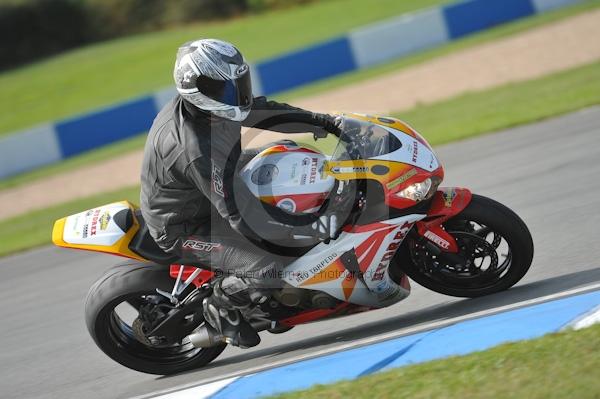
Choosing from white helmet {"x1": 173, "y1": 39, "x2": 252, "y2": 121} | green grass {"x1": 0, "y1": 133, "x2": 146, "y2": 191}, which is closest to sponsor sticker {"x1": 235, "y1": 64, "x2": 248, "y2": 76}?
white helmet {"x1": 173, "y1": 39, "x2": 252, "y2": 121}

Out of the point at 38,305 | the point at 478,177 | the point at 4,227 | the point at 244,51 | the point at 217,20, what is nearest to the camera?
the point at 38,305

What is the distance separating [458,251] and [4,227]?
8721mm

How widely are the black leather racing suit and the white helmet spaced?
3.9 inches

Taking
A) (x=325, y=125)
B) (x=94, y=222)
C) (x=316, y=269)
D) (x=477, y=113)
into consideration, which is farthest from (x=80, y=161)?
(x=316, y=269)

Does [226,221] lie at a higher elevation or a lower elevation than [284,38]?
higher

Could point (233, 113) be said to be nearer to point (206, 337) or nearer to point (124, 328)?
point (206, 337)

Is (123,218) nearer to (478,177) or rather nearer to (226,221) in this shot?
(226,221)

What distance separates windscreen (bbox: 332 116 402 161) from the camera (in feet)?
16.4

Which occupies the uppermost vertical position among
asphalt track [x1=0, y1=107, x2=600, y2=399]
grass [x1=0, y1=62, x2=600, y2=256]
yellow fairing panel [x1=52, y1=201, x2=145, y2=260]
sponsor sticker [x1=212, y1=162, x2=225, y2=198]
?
sponsor sticker [x1=212, y1=162, x2=225, y2=198]

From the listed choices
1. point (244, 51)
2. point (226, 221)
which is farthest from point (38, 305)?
point (244, 51)

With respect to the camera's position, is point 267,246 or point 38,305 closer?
point 267,246

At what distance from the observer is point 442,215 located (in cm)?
507

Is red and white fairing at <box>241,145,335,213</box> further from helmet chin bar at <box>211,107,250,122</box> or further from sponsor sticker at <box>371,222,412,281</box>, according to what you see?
sponsor sticker at <box>371,222,412,281</box>

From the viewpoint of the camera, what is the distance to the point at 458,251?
5.16 metres
